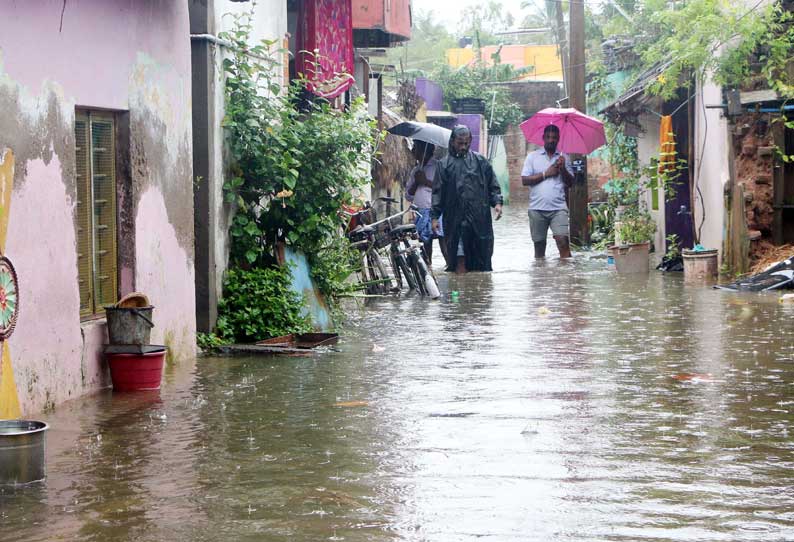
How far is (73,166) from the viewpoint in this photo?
26.9 ft

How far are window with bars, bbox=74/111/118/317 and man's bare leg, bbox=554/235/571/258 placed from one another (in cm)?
1169

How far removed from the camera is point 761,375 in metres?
8.86

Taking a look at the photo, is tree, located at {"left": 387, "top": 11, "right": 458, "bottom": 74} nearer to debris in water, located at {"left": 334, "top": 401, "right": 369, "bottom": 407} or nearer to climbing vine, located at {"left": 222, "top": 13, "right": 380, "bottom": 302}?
climbing vine, located at {"left": 222, "top": 13, "right": 380, "bottom": 302}

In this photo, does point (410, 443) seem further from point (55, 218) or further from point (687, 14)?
point (687, 14)

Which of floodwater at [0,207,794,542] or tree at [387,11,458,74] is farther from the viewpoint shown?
tree at [387,11,458,74]

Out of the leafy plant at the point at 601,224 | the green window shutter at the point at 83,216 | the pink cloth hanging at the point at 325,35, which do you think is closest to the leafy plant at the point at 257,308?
the green window shutter at the point at 83,216

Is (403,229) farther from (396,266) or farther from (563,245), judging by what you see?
(563,245)

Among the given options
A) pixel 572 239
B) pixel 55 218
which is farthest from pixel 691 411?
pixel 572 239

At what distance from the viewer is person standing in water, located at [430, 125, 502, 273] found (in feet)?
59.4

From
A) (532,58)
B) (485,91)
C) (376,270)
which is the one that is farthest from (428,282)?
(532,58)

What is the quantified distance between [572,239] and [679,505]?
757 inches

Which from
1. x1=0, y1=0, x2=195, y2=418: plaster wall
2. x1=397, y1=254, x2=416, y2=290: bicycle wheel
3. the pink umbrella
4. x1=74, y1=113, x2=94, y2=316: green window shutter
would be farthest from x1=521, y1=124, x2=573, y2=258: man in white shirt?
x1=74, y1=113, x2=94, y2=316: green window shutter

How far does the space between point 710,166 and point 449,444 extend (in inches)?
481

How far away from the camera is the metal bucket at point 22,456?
575 centimetres
